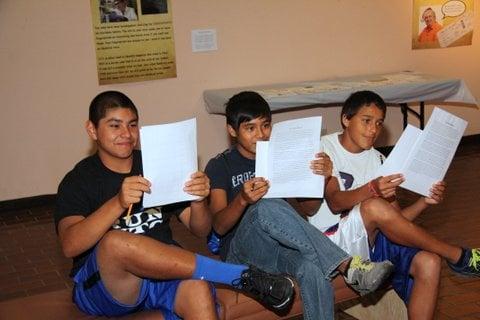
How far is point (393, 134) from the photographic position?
6.75 metres

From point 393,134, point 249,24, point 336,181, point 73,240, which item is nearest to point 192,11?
point 249,24

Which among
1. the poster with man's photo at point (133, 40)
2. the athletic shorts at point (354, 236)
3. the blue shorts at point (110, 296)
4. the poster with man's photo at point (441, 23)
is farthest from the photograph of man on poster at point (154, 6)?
the blue shorts at point (110, 296)

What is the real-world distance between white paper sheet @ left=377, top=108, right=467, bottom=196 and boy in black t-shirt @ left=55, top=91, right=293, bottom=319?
0.75 meters

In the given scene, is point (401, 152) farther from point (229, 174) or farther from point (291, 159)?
point (229, 174)

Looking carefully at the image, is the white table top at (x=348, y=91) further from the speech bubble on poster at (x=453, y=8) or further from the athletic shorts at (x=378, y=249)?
the athletic shorts at (x=378, y=249)

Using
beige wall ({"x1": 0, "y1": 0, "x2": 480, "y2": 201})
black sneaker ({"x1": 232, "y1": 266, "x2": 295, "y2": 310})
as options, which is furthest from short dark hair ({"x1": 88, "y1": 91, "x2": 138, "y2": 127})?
beige wall ({"x1": 0, "y1": 0, "x2": 480, "y2": 201})

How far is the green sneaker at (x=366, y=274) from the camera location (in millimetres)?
2475

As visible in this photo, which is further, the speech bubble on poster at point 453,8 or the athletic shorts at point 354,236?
the speech bubble on poster at point 453,8

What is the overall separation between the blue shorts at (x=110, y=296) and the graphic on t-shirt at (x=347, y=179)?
3.27ft

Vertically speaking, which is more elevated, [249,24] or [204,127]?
[249,24]

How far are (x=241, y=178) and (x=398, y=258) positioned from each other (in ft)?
2.55

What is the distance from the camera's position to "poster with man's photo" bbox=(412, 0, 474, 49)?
6684mm

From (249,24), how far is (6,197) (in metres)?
2.68

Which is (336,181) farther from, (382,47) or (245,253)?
(382,47)
